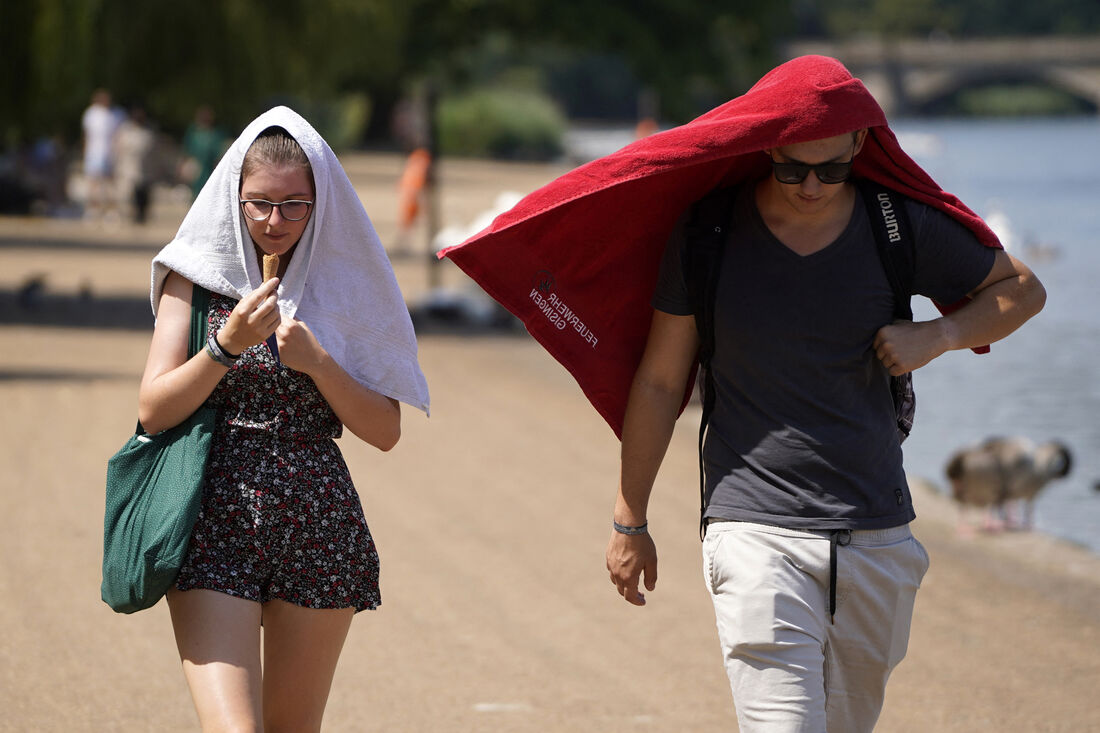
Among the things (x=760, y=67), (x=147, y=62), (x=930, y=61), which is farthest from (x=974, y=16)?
(x=147, y=62)

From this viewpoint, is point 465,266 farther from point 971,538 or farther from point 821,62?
point 971,538

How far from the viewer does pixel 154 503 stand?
11.0ft

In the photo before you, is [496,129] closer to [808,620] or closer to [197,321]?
[197,321]

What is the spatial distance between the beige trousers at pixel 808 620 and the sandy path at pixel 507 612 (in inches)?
71.1

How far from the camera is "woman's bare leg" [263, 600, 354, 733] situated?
11.3ft

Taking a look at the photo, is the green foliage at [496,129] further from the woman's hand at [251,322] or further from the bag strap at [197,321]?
the woman's hand at [251,322]

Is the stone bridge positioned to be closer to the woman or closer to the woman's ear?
the woman's ear

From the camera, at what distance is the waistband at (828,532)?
11.0 ft

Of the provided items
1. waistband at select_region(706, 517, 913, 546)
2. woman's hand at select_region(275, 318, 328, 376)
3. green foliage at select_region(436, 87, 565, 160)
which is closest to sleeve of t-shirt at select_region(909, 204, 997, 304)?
waistband at select_region(706, 517, 913, 546)

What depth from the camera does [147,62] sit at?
17.3m

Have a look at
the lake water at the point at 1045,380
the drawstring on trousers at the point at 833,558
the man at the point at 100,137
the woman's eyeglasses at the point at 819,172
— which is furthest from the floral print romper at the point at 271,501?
the man at the point at 100,137

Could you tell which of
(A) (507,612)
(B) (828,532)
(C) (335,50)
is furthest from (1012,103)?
(B) (828,532)

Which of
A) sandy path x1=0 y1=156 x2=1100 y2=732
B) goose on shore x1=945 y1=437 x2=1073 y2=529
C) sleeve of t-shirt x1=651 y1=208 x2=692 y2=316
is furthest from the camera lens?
goose on shore x1=945 y1=437 x2=1073 y2=529

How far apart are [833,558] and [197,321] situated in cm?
146
